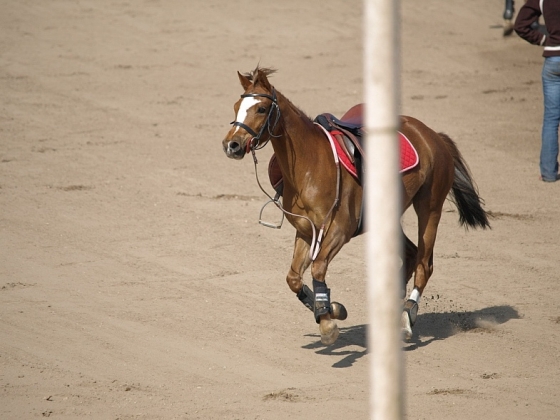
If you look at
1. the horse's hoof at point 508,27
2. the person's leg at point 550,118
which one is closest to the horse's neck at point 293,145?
the person's leg at point 550,118

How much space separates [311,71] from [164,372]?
9.49 meters

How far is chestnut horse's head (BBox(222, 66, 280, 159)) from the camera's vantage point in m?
6.03

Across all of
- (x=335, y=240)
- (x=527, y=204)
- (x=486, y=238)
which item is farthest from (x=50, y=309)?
(x=527, y=204)

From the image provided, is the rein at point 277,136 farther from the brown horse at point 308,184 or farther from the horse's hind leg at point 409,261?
the horse's hind leg at point 409,261

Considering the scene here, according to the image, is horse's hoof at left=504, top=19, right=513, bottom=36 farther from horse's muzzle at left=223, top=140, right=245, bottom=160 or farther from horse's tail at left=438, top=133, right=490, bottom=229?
horse's muzzle at left=223, top=140, right=245, bottom=160

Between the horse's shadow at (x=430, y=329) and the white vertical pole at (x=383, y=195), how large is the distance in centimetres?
375

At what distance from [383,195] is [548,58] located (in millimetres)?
8686

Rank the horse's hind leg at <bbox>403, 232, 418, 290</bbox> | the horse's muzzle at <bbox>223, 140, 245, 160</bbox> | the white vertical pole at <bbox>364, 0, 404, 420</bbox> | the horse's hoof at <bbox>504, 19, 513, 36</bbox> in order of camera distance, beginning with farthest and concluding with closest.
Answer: the horse's hoof at <bbox>504, 19, 513, 36</bbox>, the horse's hind leg at <bbox>403, 232, 418, 290</bbox>, the horse's muzzle at <bbox>223, 140, 245, 160</bbox>, the white vertical pole at <bbox>364, 0, 404, 420</bbox>

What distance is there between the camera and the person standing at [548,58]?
413 inches

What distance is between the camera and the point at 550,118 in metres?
11.2

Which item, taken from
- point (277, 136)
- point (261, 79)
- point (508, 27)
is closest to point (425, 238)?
point (277, 136)

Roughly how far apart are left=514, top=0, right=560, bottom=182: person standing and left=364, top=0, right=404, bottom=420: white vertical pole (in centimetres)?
837

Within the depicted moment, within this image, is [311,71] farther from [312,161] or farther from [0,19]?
[312,161]

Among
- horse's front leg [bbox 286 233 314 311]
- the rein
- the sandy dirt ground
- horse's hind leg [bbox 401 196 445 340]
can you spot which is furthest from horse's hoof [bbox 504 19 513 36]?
horse's front leg [bbox 286 233 314 311]
